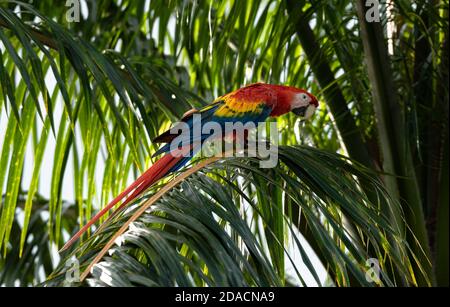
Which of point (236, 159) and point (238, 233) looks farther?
point (236, 159)

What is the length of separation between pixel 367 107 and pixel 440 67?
0.99 ft

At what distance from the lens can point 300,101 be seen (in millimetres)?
2744

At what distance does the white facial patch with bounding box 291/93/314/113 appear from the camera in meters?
2.74

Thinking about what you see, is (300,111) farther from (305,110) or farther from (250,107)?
(250,107)

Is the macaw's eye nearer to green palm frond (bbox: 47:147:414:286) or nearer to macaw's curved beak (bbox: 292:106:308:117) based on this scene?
macaw's curved beak (bbox: 292:106:308:117)

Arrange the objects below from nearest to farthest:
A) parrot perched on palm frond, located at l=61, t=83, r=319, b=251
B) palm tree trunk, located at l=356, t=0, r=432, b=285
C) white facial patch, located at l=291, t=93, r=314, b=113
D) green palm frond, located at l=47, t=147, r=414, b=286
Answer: green palm frond, located at l=47, t=147, r=414, b=286 < parrot perched on palm frond, located at l=61, t=83, r=319, b=251 < palm tree trunk, located at l=356, t=0, r=432, b=285 < white facial patch, located at l=291, t=93, r=314, b=113

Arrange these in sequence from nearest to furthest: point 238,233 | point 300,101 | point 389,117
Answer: point 238,233
point 389,117
point 300,101

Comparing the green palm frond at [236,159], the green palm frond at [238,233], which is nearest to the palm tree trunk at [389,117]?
the green palm frond at [236,159]

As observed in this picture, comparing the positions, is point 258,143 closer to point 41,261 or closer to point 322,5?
point 322,5

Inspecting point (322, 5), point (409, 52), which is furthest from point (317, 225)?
point (409, 52)

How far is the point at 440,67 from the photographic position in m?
2.92

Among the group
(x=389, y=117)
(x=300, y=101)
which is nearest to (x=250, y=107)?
(x=300, y=101)

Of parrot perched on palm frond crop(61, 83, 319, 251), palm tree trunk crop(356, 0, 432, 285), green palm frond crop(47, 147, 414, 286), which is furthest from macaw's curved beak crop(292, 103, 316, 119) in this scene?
green palm frond crop(47, 147, 414, 286)

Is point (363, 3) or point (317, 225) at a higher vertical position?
point (363, 3)
